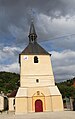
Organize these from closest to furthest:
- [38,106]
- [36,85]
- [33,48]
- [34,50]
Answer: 1. [38,106]
2. [36,85]
3. [34,50]
4. [33,48]

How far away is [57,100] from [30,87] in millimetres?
4690

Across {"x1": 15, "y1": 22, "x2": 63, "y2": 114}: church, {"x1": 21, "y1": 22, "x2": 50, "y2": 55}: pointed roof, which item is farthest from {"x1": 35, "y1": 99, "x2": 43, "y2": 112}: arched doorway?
{"x1": 21, "y1": 22, "x2": 50, "y2": 55}: pointed roof

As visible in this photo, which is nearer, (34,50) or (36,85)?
(36,85)

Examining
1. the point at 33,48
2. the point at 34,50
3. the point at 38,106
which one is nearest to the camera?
the point at 38,106

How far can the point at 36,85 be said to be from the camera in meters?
31.1

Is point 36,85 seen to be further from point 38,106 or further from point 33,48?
point 33,48

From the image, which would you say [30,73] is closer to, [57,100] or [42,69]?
[42,69]

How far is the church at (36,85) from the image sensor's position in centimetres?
2922

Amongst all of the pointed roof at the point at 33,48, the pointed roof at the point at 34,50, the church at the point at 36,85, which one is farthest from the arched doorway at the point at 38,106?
the pointed roof at the point at 33,48

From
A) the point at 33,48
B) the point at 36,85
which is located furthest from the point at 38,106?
the point at 33,48

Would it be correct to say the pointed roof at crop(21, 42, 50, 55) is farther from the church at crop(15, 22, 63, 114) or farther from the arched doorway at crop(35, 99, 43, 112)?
the arched doorway at crop(35, 99, 43, 112)

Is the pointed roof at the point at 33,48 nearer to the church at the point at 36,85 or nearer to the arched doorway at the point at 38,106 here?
the church at the point at 36,85

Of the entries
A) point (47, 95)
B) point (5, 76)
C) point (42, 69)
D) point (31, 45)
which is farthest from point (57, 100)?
point (5, 76)

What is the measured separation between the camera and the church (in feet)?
95.9
